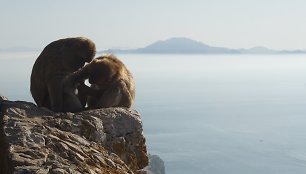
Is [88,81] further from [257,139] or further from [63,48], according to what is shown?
[257,139]

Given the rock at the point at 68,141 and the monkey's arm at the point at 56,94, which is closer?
the rock at the point at 68,141

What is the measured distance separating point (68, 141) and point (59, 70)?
10.4 ft

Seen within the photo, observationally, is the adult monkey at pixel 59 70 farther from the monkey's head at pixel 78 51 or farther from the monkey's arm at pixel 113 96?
the monkey's arm at pixel 113 96

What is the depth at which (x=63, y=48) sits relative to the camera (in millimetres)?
6402

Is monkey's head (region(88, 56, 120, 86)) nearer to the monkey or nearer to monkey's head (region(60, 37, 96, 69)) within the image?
the monkey

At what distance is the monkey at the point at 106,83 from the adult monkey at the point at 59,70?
0.67ft

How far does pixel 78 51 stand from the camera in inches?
254

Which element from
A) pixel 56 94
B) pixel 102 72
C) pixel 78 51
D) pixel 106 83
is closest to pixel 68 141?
pixel 56 94

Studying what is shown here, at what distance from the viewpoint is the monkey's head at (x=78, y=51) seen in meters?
6.39

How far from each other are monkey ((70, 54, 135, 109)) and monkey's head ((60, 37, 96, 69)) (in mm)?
181

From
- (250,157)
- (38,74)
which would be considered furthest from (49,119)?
(250,157)

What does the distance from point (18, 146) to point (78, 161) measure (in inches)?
15.5

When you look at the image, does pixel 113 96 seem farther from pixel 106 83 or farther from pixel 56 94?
pixel 56 94

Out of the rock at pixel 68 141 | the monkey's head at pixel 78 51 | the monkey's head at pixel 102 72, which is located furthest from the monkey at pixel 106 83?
the rock at pixel 68 141
